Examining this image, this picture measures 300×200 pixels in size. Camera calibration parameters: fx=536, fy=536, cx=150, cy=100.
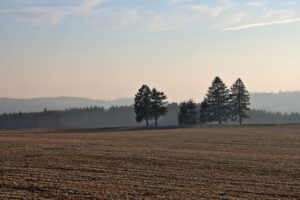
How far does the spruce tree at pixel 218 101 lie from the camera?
340 feet

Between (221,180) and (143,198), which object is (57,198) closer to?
(143,198)

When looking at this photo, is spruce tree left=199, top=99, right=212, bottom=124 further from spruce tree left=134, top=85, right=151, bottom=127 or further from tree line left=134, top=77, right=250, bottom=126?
spruce tree left=134, top=85, right=151, bottom=127

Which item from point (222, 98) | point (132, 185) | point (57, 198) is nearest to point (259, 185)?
point (132, 185)

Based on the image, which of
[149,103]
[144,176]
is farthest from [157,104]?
[144,176]

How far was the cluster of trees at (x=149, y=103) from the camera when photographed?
343ft

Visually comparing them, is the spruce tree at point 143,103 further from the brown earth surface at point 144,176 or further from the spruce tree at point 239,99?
the brown earth surface at point 144,176

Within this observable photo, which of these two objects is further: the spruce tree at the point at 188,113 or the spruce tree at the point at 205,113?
the spruce tree at the point at 188,113

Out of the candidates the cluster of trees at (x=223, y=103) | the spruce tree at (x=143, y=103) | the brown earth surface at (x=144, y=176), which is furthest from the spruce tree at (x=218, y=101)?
the brown earth surface at (x=144, y=176)

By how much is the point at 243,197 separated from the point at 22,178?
8292 mm

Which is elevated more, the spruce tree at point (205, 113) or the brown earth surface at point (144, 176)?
the spruce tree at point (205, 113)

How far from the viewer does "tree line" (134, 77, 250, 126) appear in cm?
10350

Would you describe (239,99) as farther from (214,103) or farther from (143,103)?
(143,103)

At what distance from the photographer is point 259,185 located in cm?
2047

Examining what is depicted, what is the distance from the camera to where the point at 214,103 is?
340ft
